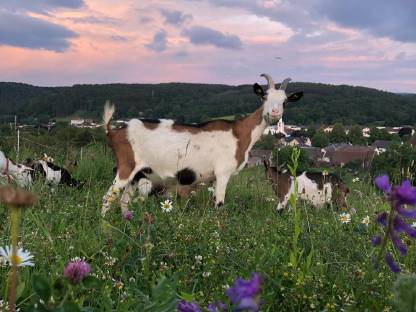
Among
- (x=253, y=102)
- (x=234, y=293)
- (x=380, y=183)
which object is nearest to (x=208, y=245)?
(x=380, y=183)

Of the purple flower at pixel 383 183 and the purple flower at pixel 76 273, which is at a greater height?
the purple flower at pixel 383 183

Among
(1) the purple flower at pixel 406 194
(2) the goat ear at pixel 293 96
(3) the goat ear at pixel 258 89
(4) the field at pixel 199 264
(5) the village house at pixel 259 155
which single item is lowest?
(5) the village house at pixel 259 155

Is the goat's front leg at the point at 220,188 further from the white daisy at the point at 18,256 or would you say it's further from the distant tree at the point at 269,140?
the white daisy at the point at 18,256

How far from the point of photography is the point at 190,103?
50719mm

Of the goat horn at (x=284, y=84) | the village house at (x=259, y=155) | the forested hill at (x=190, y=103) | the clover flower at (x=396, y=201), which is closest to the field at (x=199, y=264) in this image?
the clover flower at (x=396, y=201)

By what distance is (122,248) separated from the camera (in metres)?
3.46

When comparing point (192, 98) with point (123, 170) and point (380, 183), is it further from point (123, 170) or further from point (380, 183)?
point (380, 183)

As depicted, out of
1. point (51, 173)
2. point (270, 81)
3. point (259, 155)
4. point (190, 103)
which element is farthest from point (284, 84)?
point (190, 103)

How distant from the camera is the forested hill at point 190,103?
116 ft

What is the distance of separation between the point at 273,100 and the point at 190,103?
43315 mm

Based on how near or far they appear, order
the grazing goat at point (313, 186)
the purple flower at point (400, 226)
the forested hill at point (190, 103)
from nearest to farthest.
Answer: the purple flower at point (400, 226) → the grazing goat at point (313, 186) → the forested hill at point (190, 103)

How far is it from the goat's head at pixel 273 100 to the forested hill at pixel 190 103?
65.3ft

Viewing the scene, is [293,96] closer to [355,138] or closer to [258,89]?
[258,89]

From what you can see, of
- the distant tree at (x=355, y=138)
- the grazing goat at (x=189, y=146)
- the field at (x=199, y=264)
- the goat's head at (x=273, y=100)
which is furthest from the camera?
the distant tree at (x=355, y=138)
